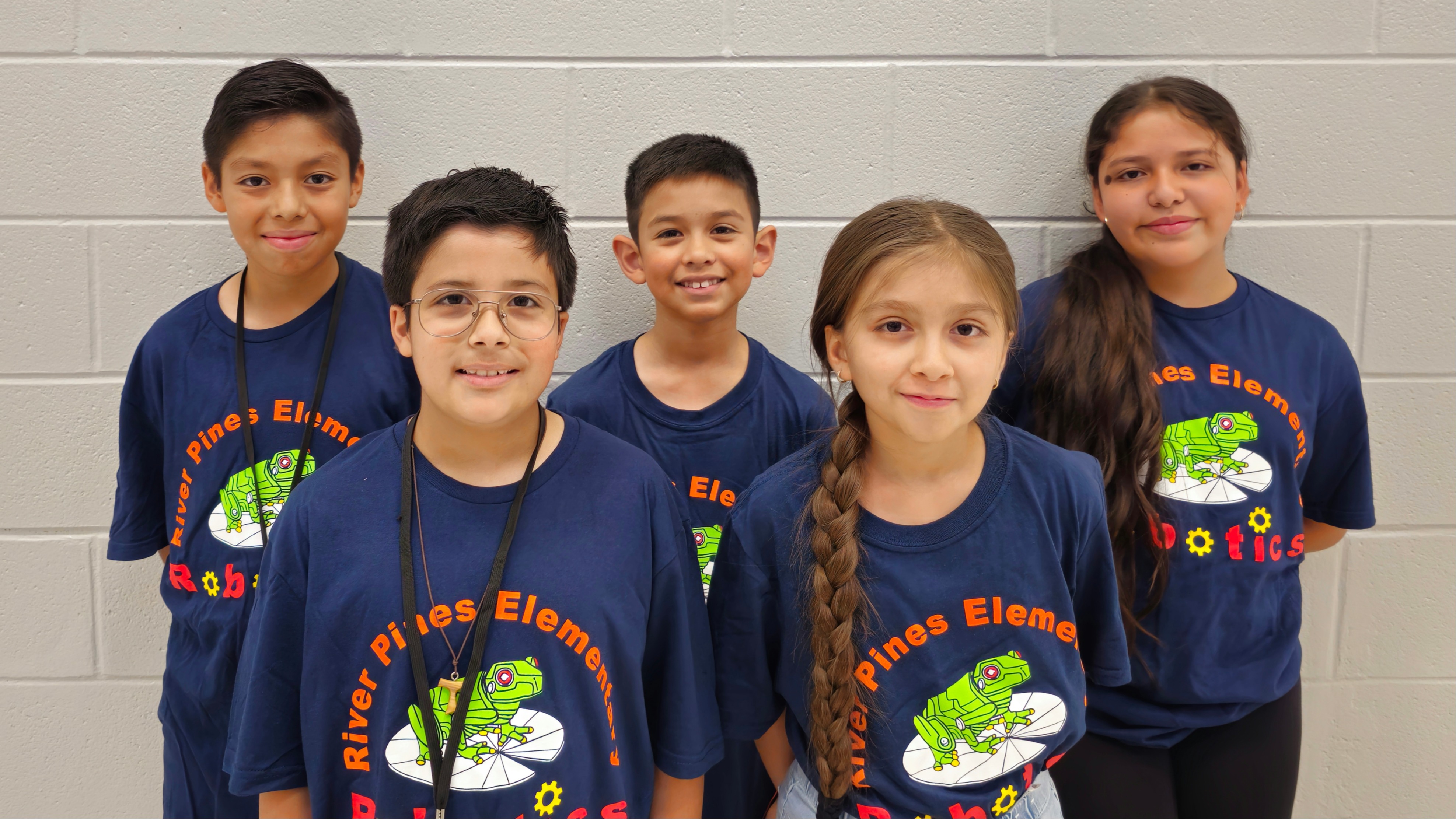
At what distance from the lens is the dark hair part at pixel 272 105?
64.4 inches

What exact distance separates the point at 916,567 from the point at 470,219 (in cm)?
79

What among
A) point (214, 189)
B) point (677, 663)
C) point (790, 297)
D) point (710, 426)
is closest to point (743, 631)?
point (677, 663)

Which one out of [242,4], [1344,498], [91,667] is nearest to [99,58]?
[242,4]

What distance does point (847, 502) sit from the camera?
4.35 ft

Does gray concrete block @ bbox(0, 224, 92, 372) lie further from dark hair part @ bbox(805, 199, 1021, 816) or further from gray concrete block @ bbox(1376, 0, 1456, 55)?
gray concrete block @ bbox(1376, 0, 1456, 55)

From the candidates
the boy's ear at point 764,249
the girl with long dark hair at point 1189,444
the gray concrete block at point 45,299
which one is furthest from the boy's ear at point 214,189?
the girl with long dark hair at point 1189,444

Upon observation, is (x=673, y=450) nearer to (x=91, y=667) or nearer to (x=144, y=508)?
(x=144, y=508)

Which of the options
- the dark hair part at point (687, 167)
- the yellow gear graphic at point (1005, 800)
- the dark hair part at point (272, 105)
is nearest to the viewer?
the yellow gear graphic at point (1005, 800)

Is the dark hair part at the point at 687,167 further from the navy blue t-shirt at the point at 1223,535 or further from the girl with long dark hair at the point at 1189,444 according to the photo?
the navy blue t-shirt at the point at 1223,535

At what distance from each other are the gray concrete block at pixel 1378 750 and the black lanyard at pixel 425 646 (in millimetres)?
1989

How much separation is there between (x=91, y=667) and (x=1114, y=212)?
7.96ft

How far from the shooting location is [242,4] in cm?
196

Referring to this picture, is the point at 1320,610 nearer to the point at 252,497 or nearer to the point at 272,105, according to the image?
the point at 252,497

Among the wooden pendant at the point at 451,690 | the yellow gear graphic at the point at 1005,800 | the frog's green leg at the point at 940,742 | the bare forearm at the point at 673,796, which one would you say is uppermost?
the wooden pendant at the point at 451,690
